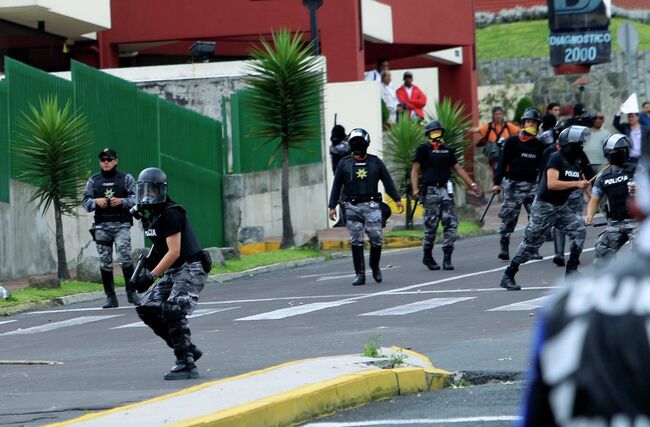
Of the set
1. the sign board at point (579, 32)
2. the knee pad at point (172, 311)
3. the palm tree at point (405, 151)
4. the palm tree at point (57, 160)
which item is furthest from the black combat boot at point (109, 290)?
the sign board at point (579, 32)

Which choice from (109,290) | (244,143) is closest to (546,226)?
(109,290)

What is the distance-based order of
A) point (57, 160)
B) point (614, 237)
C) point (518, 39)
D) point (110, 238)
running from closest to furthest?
point (614, 237)
point (110, 238)
point (57, 160)
point (518, 39)

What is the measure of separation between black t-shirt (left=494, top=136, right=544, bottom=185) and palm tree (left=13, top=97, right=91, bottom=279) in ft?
19.0

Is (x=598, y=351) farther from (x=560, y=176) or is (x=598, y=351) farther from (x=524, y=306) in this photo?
(x=560, y=176)

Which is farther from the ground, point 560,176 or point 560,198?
point 560,176

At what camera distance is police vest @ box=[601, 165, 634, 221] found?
1479 centimetres

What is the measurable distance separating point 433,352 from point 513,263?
4.86 metres

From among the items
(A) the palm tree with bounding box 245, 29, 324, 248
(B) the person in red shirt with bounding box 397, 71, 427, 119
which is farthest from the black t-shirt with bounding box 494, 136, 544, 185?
(B) the person in red shirt with bounding box 397, 71, 427, 119

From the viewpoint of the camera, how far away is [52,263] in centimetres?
2350

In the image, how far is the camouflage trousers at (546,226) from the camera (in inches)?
648

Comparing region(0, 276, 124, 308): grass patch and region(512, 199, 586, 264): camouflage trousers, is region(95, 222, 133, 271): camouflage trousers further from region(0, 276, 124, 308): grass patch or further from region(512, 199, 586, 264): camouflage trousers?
region(512, 199, 586, 264): camouflage trousers

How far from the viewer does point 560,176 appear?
16562 millimetres

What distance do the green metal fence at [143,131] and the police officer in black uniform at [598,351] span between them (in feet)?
65.2

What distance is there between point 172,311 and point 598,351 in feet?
28.8
